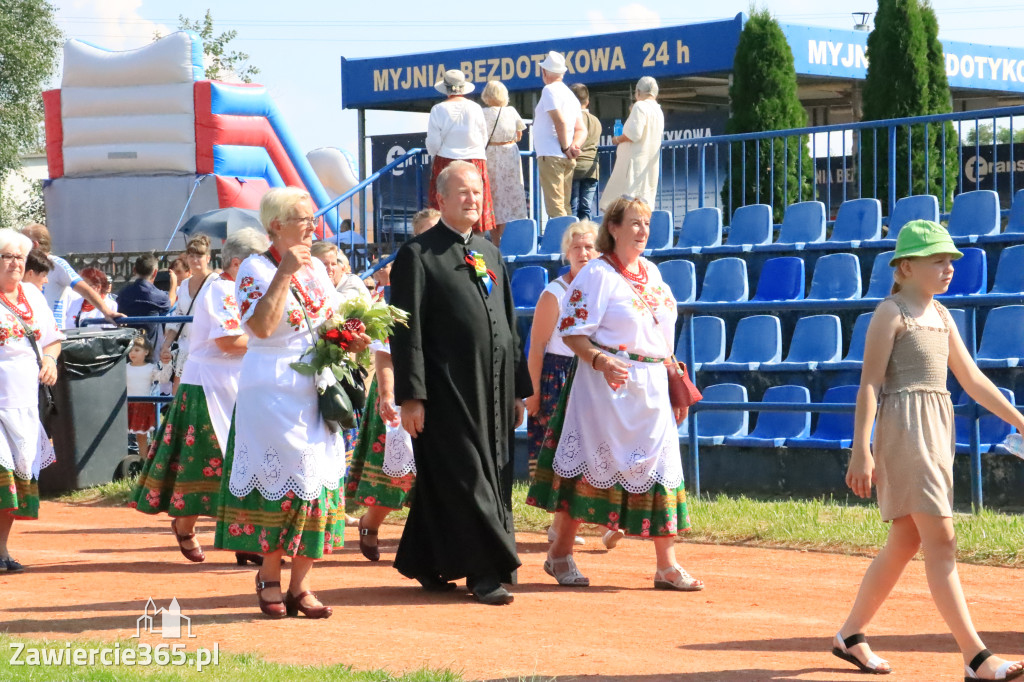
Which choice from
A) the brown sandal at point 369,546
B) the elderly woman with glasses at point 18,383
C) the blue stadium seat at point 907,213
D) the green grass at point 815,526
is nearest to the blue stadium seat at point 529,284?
the blue stadium seat at point 907,213

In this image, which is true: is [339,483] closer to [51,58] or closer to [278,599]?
[278,599]

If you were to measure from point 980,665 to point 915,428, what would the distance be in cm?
85

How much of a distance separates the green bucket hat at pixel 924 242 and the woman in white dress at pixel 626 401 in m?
2.12

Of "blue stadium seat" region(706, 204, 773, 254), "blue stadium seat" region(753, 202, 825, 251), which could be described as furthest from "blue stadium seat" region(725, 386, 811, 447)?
"blue stadium seat" region(706, 204, 773, 254)

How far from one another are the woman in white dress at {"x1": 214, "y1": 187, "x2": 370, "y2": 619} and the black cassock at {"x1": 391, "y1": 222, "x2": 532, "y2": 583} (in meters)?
0.52

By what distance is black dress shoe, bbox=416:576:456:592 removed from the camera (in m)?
7.17

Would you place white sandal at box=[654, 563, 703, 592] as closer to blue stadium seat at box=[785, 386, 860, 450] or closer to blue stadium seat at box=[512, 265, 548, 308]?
blue stadium seat at box=[785, 386, 860, 450]

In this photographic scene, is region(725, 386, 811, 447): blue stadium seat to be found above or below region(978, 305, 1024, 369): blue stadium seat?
below

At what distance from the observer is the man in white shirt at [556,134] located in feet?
48.7

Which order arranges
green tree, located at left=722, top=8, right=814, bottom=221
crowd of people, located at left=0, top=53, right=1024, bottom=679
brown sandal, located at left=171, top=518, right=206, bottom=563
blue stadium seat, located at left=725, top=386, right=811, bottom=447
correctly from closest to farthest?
crowd of people, located at left=0, top=53, right=1024, bottom=679 → brown sandal, located at left=171, top=518, right=206, bottom=563 → blue stadium seat, located at left=725, top=386, right=811, bottom=447 → green tree, located at left=722, top=8, right=814, bottom=221

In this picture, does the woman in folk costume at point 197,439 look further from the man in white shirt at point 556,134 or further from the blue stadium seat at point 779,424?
the man in white shirt at point 556,134

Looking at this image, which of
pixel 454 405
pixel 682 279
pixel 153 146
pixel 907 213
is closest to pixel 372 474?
pixel 454 405

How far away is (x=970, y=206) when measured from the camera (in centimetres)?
1250

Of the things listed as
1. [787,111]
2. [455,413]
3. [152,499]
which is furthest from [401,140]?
[455,413]
